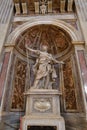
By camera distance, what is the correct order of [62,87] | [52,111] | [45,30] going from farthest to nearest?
[45,30]
[62,87]
[52,111]

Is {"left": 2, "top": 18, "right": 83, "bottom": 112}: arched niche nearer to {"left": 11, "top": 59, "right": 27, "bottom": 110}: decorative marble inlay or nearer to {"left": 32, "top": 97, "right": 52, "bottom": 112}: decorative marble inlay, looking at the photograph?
{"left": 11, "top": 59, "right": 27, "bottom": 110}: decorative marble inlay

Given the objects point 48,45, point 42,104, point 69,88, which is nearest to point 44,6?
point 48,45

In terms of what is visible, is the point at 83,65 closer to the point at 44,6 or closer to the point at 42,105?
the point at 42,105

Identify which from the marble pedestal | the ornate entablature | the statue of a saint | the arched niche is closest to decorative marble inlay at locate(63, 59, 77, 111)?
the arched niche

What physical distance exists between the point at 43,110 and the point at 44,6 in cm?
454

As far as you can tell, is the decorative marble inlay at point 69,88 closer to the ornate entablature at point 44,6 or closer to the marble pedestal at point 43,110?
the marble pedestal at point 43,110

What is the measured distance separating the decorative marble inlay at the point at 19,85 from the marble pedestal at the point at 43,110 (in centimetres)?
81

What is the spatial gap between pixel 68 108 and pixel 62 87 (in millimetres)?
753

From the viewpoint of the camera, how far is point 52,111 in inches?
170

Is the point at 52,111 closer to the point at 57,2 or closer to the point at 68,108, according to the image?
the point at 68,108

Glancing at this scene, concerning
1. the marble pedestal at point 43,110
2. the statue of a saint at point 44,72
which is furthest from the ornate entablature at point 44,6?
the marble pedestal at point 43,110

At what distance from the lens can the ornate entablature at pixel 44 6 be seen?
6.81m

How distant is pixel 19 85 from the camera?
555 cm

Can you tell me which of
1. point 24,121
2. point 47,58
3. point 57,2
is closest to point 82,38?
point 47,58
